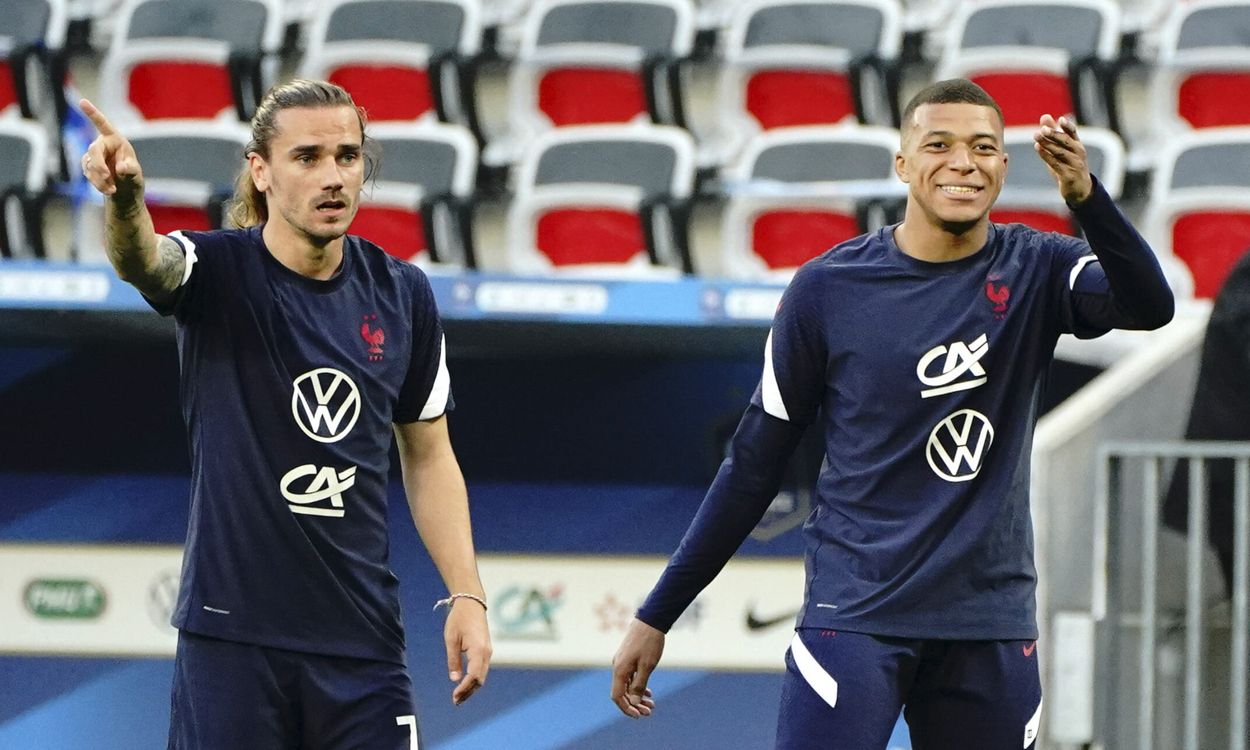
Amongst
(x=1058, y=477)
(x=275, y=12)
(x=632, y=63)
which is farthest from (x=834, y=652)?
(x=275, y=12)

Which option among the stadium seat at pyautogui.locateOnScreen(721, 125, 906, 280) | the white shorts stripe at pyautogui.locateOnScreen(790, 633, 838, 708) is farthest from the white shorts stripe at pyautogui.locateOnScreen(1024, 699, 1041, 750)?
the stadium seat at pyautogui.locateOnScreen(721, 125, 906, 280)

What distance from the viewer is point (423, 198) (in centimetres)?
706

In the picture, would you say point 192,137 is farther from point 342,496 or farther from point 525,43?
point 342,496

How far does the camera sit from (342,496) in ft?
9.84

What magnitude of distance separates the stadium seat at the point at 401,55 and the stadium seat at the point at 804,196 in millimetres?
1552

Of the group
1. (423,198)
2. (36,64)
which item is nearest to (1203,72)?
(423,198)

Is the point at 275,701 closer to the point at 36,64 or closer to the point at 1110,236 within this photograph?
the point at 1110,236

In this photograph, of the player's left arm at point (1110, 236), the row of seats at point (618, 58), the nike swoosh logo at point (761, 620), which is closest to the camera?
the player's left arm at point (1110, 236)

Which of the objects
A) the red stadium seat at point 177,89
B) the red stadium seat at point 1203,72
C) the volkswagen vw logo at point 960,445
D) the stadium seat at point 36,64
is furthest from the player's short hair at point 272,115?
the red stadium seat at point 1203,72

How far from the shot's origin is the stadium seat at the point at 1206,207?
6805 mm

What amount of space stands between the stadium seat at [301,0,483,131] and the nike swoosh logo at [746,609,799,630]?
316cm

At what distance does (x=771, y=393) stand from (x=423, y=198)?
4.07 m

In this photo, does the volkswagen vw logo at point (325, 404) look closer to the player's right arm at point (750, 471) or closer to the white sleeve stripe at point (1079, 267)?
the player's right arm at point (750, 471)

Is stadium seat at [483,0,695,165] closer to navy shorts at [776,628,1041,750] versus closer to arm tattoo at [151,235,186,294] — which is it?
arm tattoo at [151,235,186,294]
